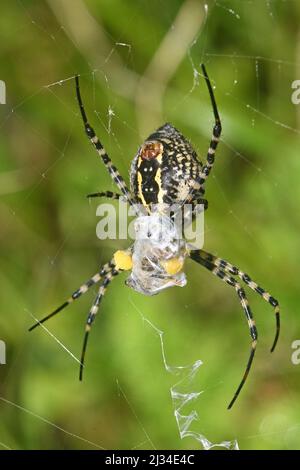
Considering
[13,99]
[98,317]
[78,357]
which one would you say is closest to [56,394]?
[78,357]

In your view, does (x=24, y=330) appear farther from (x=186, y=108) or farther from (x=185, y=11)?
(x=185, y=11)

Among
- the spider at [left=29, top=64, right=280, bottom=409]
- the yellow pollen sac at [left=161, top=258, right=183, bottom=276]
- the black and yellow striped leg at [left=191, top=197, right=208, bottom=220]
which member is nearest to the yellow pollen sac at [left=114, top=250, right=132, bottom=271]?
the spider at [left=29, top=64, right=280, bottom=409]

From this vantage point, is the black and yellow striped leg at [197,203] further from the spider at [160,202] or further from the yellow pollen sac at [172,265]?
the yellow pollen sac at [172,265]

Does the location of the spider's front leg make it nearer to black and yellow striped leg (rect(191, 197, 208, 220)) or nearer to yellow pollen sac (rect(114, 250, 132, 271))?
yellow pollen sac (rect(114, 250, 132, 271))

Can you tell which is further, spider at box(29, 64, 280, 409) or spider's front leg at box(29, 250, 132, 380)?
spider's front leg at box(29, 250, 132, 380)

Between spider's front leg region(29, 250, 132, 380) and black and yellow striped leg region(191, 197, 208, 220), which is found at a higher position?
black and yellow striped leg region(191, 197, 208, 220)

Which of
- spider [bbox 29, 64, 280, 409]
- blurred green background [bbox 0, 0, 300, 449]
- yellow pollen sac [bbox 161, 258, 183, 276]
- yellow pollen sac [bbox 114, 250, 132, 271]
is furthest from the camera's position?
blurred green background [bbox 0, 0, 300, 449]

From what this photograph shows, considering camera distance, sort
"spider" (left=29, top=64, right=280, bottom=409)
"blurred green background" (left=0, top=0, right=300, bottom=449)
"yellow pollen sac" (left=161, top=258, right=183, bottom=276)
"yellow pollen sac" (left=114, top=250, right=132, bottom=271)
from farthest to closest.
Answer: "blurred green background" (left=0, top=0, right=300, bottom=449) → "yellow pollen sac" (left=114, top=250, right=132, bottom=271) → "yellow pollen sac" (left=161, top=258, right=183, bottom=276) → "spider" (left=29, top=64, right=280, bottom=409)

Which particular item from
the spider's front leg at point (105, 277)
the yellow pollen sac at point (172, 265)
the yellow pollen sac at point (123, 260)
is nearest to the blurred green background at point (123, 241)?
the spider's front leg at point (105, 277)

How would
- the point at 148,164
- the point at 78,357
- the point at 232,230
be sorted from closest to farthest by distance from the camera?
the point at 148,164
the point at 78,357
the point at 232,230
